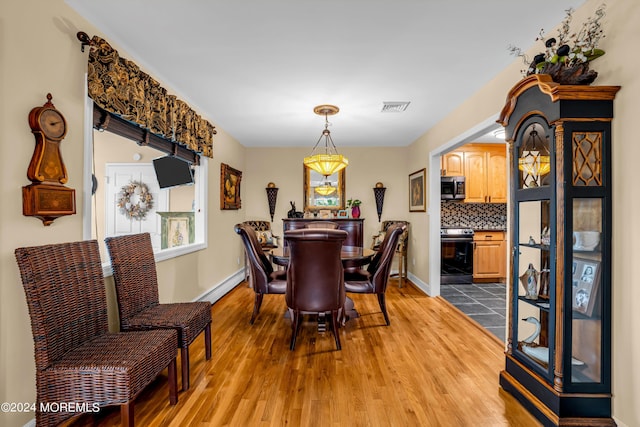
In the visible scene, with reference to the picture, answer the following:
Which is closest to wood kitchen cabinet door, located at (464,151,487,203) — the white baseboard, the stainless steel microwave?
the stainless steel microwave

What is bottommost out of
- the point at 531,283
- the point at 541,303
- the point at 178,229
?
the point at 541,303

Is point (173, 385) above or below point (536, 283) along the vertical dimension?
below

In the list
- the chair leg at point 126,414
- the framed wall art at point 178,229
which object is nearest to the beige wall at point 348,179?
the framed wall art at point 178,229

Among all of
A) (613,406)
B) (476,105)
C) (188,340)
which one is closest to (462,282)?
(476,105)

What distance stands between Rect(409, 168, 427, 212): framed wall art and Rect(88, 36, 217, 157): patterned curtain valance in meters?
3.37

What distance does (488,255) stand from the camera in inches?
203

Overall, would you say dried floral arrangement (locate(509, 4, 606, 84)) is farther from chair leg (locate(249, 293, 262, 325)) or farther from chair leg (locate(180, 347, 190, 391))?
A: chair leg (locate(249, 293, 262, 325))

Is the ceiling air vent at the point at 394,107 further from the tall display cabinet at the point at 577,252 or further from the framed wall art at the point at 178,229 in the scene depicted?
the framed wall art at the point at 178,229

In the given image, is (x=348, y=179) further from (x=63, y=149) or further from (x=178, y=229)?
(x=63, y=149)

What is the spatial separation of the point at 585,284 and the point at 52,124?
305cm

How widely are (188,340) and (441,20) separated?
8.79ft

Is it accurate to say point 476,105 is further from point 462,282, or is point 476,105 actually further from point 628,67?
point 462,282

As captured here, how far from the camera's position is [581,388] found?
65.5 inches

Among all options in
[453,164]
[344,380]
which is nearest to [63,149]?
[344,380]
